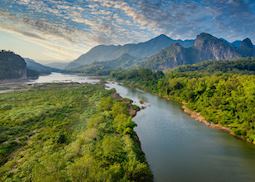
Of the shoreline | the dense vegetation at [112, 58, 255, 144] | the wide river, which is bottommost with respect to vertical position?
the wide river

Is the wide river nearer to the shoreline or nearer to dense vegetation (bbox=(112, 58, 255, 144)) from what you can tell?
the shoreline

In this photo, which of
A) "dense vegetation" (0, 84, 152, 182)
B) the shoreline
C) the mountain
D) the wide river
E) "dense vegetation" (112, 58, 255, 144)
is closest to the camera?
"dense vegetation" (0, 84, 152, 182)

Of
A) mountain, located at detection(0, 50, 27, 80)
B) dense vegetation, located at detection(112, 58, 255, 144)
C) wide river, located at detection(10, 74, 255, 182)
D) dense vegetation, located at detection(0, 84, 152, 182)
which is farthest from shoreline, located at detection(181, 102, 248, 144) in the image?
mountain, located at detection(0, 50, 27, 80)

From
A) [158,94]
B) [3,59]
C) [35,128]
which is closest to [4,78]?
[3,59]

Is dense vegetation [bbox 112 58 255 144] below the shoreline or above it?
above

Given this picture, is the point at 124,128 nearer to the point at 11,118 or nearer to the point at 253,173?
the point at 253,173

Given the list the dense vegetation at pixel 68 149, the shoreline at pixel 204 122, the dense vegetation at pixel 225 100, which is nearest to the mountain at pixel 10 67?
the dense vegetation at pixel 68 149

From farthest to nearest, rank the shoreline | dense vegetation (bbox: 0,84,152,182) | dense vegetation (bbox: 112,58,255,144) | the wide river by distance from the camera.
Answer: dense vegetation (bbox: 112,58,255,144) < the shoreline < the wide river < dense vegetation (bbox: 0,84,152,182)

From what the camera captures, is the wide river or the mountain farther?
the mountain
